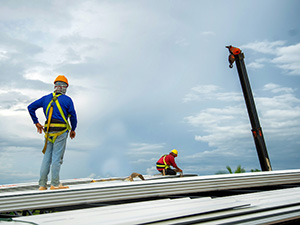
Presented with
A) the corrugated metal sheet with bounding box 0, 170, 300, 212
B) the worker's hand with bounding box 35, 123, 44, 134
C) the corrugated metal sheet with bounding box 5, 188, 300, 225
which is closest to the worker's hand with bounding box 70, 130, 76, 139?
the worker's hand with bounding box 35, 123, 44, 134

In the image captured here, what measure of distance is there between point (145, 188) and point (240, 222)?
69.5 inches

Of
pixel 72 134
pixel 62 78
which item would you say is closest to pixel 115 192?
pixel 72 134

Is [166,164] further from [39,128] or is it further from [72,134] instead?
[39,128]

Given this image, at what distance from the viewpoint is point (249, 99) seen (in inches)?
333

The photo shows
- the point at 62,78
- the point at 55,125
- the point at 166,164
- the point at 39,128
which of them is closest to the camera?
the point at 55,125

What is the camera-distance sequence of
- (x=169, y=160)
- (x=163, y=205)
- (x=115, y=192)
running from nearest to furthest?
(x=163, y=205), (x=115, y=192), (x=169, y=160)

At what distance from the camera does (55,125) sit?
502 centimetres

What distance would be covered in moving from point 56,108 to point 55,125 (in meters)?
0.32

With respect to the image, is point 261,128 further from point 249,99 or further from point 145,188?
point 145,188

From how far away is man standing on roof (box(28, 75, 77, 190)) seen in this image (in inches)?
193

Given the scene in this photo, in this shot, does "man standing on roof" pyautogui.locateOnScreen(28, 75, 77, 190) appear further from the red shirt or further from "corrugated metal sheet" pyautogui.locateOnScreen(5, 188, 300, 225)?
the red shirt

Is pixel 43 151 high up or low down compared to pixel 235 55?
down

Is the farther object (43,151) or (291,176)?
(291,176)

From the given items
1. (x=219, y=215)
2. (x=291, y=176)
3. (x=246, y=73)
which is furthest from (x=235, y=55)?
(x=219, y=215)
